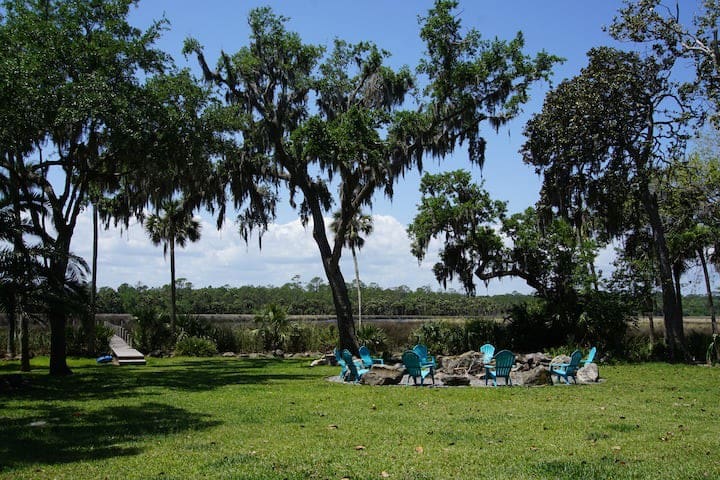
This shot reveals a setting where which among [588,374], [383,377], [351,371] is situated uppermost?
[351,371]

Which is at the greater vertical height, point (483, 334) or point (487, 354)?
point (483, 334)

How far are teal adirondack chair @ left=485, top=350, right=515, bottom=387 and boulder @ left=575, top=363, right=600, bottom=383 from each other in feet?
5.49

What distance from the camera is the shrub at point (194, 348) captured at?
25.2m

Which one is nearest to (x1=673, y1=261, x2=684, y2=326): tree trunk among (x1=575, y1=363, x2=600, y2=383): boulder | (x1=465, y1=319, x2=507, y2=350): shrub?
(x1=465, y1=319, x2=507, y2=350): shrub

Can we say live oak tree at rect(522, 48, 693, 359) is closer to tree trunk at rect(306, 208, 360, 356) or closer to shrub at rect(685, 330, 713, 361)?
shrub at rect(685, 330, 713, 361)

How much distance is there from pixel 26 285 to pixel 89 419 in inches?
201

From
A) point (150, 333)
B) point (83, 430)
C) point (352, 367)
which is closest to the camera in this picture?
point (83, 430)

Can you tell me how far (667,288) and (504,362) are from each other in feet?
33.0

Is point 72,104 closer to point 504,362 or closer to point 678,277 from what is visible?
point 504,362

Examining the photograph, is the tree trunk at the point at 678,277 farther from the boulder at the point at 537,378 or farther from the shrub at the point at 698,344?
the boulder at the point at 537,378

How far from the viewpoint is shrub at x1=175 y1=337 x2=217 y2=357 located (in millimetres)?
25172

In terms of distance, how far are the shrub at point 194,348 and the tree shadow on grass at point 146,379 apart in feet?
12.6

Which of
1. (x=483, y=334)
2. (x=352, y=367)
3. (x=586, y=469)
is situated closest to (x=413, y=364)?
(x=352, y=367)

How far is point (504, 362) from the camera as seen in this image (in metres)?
13.3
